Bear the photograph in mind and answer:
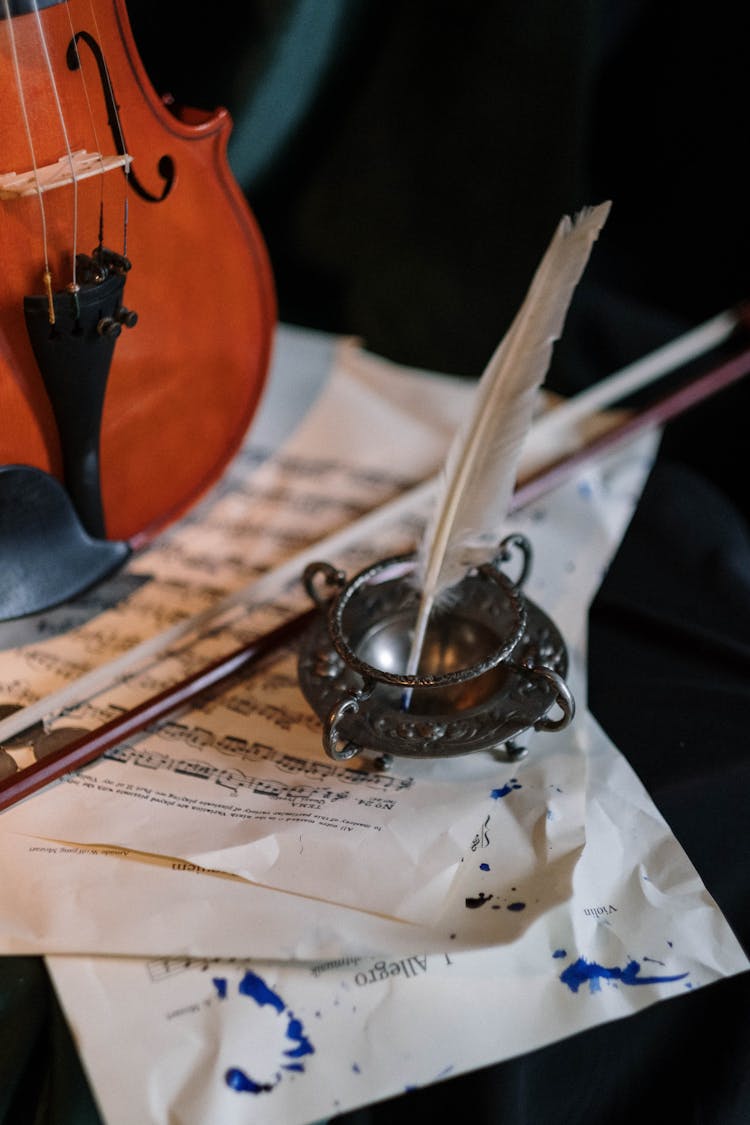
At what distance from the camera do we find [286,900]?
544 millimetres

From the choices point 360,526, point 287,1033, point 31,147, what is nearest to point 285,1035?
point 287,1033

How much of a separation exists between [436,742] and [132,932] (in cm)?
18

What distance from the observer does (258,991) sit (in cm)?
51

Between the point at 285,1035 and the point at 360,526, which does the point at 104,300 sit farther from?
the point at 285,1035

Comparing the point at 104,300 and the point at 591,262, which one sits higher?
the point at 104,300

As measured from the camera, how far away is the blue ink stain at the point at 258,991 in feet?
1.66

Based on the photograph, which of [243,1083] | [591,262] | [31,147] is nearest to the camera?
[243,1083]

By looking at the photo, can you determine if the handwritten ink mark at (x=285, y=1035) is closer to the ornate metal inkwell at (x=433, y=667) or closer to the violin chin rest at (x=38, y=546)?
the ornate metal inkwell at (x=433, y=667)

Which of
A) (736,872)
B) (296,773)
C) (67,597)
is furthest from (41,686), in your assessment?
(736,872)

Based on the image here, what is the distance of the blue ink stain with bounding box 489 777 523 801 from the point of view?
598 mm

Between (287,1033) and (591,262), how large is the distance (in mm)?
895

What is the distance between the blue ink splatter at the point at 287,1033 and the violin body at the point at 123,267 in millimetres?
323

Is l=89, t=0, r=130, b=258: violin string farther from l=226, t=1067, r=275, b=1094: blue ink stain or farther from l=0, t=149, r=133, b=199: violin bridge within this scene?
l=226, t=1067, r=275, b=1094: blue ink stain

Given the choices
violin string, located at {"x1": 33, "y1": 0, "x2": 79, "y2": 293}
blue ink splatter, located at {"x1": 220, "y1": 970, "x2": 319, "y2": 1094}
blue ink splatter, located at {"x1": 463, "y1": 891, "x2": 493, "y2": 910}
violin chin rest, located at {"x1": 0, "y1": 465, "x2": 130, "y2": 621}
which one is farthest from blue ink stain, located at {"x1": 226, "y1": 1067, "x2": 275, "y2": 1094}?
violin string, located at {"x1": 33, "y1": 0, "x2": 79, "y2": 293}
